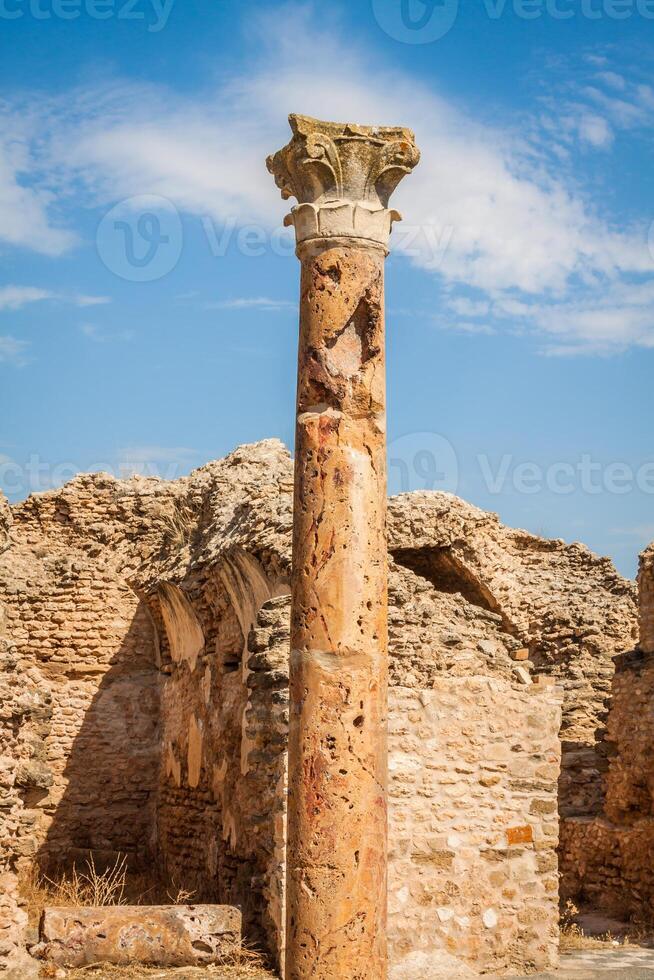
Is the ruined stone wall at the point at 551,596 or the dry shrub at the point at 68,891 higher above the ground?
the ruined stone wall at the point at 551,596

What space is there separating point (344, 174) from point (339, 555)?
2.05 meters

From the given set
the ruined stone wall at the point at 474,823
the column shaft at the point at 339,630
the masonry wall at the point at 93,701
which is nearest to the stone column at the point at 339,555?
the column shaft at the point at 339,630

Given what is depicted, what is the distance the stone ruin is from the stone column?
2969mm

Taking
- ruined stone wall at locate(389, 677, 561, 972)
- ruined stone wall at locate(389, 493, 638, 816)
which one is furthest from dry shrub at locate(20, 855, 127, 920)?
ruined stone wall at locate(389, 493, 638, 816)

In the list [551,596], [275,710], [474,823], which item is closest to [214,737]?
[275,710]

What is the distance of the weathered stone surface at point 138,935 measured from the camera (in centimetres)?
895

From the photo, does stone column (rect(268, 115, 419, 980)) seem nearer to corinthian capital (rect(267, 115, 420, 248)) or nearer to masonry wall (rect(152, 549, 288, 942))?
corinthian capital (rect(267, 115, 420, 248))

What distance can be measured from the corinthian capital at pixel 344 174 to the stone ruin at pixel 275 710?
3.85 meters

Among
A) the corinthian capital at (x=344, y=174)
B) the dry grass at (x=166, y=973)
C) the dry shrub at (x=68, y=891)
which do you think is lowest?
the dry grass at (x=166, y=973)

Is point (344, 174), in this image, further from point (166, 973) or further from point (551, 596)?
point (551, 596)

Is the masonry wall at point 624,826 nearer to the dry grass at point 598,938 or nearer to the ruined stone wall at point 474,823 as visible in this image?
the dry grass at point 598,938

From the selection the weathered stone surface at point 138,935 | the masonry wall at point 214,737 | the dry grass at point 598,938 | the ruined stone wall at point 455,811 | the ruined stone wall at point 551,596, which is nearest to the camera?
the weathered stone surface at point 138,935

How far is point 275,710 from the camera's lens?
30.6ft

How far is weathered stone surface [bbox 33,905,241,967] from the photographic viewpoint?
8945 mm
